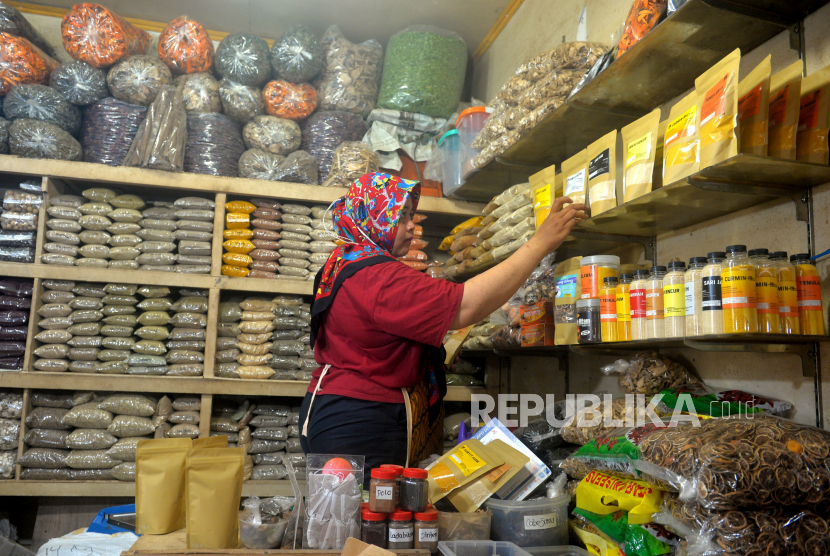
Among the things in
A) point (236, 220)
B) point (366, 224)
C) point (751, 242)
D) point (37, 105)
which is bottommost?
point (751, 242)

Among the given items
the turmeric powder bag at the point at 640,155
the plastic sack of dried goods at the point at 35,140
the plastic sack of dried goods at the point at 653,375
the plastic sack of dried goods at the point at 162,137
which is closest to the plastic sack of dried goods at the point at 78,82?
the plastic sack of dried goods at the point at 35,140

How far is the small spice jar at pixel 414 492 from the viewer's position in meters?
1.14

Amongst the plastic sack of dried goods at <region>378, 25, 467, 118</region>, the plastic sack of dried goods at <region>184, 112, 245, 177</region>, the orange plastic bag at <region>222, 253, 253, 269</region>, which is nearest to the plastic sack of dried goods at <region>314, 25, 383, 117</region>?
the plastic sack of dried goods at <region>378, 25, 467, 118</region>

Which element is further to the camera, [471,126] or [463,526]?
[471,126]

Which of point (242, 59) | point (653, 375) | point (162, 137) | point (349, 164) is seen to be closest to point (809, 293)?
point (653, 375)

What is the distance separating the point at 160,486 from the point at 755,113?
5.37 ft

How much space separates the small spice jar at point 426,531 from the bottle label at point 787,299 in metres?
0.88

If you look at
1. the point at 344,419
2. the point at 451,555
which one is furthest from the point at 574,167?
the point at 451,555

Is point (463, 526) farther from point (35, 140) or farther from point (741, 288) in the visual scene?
point (35, 140)

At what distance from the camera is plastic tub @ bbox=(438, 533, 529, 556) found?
1.13m

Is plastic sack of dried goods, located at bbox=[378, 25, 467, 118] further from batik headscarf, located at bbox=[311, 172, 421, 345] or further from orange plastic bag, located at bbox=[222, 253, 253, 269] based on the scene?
batik headscarf, located at bbox=[311, 172, 421, 345]

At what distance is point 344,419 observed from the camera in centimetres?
178

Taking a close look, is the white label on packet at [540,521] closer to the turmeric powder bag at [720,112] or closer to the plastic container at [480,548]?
the plastic container at [480,548]

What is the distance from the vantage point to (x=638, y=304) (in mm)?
1486
